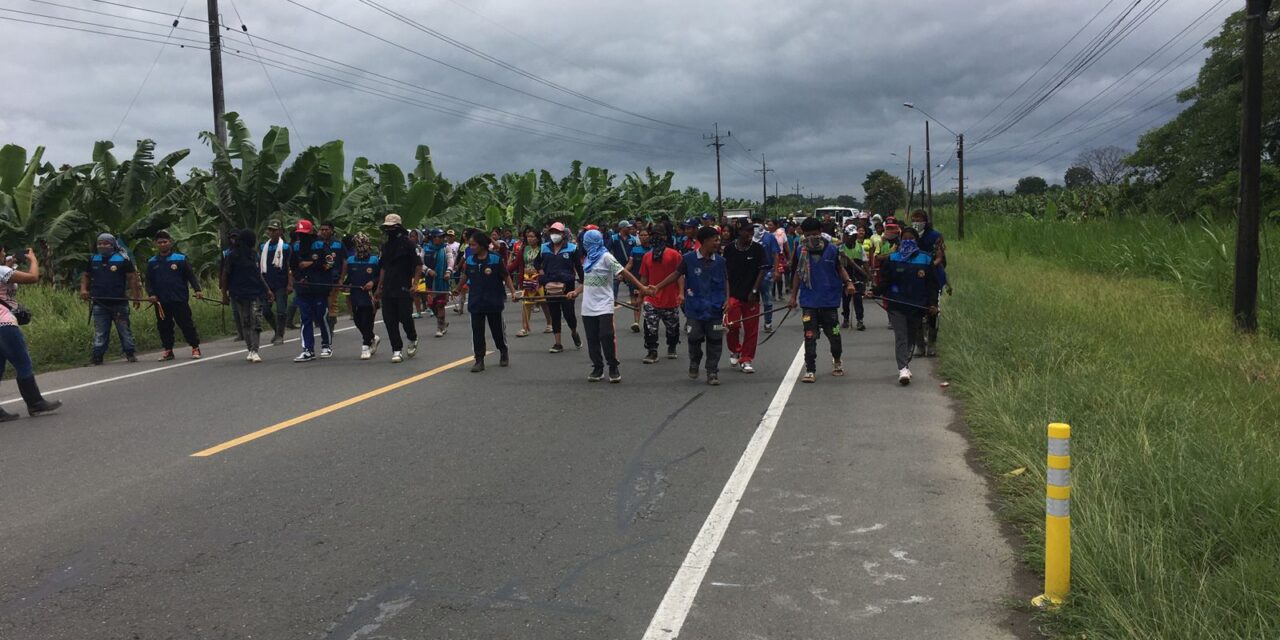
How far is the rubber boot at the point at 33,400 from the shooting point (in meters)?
9.08

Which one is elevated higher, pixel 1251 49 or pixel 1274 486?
pixel 1251 49

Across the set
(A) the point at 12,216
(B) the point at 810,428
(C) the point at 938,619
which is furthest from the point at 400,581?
(A) the point at 12,216

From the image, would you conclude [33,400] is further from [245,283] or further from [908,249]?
[908,249]

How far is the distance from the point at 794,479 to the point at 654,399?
337 cm

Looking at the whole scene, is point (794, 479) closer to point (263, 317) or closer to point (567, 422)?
point (567, 422)

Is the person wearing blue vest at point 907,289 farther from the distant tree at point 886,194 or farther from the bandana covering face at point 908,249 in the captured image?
the distant tree at point 886,194

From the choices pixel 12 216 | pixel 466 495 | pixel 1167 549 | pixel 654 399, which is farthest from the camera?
pixel 12 216

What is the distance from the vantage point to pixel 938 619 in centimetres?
416

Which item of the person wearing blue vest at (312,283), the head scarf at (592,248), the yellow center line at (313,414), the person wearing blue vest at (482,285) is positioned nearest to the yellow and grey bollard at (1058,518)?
the yellow center line at (313,414)

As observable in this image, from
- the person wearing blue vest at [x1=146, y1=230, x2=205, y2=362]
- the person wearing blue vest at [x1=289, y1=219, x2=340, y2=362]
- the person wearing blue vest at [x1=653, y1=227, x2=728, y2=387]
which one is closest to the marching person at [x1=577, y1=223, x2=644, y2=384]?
the person wearing blue vest at [x1=653, y1=227, x2=728, y2=387]

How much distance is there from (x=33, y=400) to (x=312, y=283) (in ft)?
13.7

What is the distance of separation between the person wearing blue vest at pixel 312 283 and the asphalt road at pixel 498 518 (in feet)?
10.1

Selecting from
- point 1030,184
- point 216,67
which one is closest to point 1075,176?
point 1030,184

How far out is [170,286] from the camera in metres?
13.5
